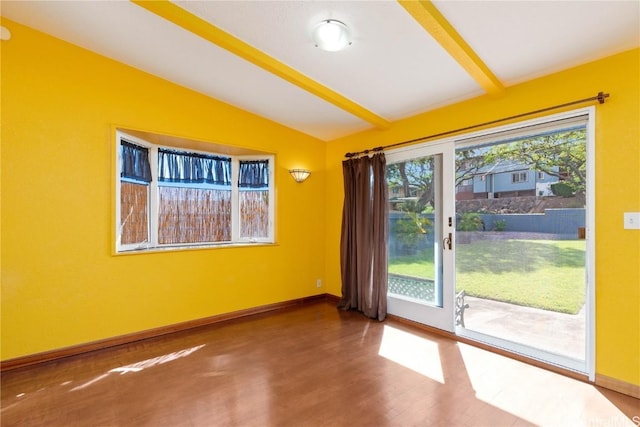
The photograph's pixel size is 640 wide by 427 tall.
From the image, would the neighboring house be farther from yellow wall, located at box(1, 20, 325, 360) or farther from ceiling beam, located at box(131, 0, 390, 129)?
yellow wall, located at box(1, 20, 325, 360)

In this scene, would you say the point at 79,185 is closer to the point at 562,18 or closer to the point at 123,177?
the point at 123,177

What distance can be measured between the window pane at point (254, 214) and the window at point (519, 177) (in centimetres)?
285

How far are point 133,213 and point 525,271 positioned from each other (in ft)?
12.9

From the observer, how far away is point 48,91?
8.64 ft

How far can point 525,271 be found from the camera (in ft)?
9.00

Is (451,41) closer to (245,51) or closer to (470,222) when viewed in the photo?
(245,51)

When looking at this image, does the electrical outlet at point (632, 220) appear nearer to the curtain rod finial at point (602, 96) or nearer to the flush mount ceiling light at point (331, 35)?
the curtain rod finial at point (602, 96)

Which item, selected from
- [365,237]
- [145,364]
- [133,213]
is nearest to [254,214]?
[133,213]

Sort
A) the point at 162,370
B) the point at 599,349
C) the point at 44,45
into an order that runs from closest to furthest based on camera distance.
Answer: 1. the point at 599,349
2. the point at 162,370
3. the point at 44,45

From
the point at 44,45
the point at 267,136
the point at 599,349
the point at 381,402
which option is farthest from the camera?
the point at 267,136

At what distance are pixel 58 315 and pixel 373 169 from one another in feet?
11.3

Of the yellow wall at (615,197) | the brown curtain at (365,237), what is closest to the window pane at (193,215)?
the brown curtain at (365,237)

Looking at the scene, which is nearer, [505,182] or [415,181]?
[505,182]

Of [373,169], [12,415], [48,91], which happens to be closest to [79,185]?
[48,91]
